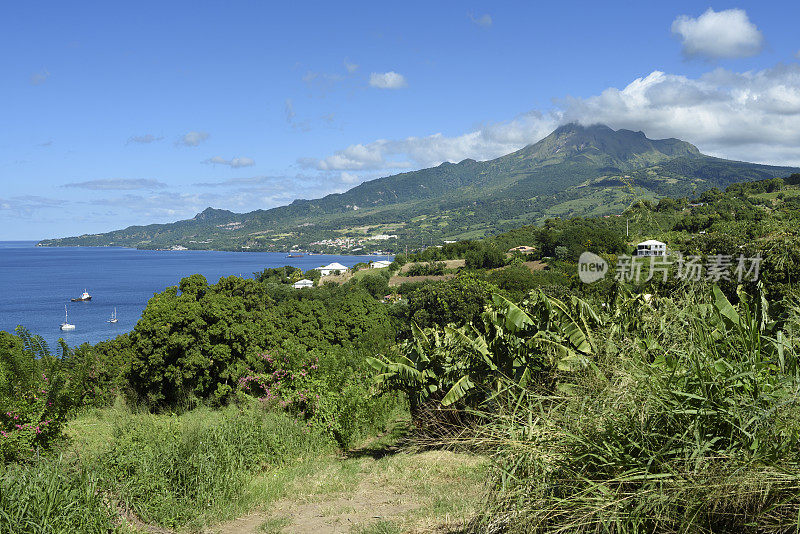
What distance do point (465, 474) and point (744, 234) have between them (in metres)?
23.0

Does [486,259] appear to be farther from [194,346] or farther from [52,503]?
[52,503]

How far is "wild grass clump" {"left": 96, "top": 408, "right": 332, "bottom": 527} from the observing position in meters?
5.04

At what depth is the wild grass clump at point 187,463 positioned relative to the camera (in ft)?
16.5

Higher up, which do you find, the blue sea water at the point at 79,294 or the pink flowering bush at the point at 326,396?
the pink flowering bush at the point at 326,396

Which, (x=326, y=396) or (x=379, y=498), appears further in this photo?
(x=326, y=396)

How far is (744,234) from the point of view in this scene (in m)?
23.7

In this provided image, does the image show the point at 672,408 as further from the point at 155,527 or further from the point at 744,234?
the point at 744,234

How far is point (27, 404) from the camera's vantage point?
680 cm

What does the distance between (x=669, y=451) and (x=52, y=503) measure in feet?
13.8

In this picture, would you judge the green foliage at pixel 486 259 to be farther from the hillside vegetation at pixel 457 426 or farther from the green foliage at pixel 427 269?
the hillside vegetation at pixel 457 426

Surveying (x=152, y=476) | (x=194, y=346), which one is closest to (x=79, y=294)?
(x=194, y=346)

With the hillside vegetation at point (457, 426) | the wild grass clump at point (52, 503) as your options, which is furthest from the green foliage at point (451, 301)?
the wild grass clump at point (52, 503)

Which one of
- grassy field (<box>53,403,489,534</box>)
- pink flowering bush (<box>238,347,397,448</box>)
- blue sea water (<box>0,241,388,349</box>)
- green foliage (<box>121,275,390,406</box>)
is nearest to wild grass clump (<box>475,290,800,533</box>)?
grassy field (<box>53,403,489,534</box>)

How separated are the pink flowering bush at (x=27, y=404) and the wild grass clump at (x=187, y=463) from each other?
828 mm
